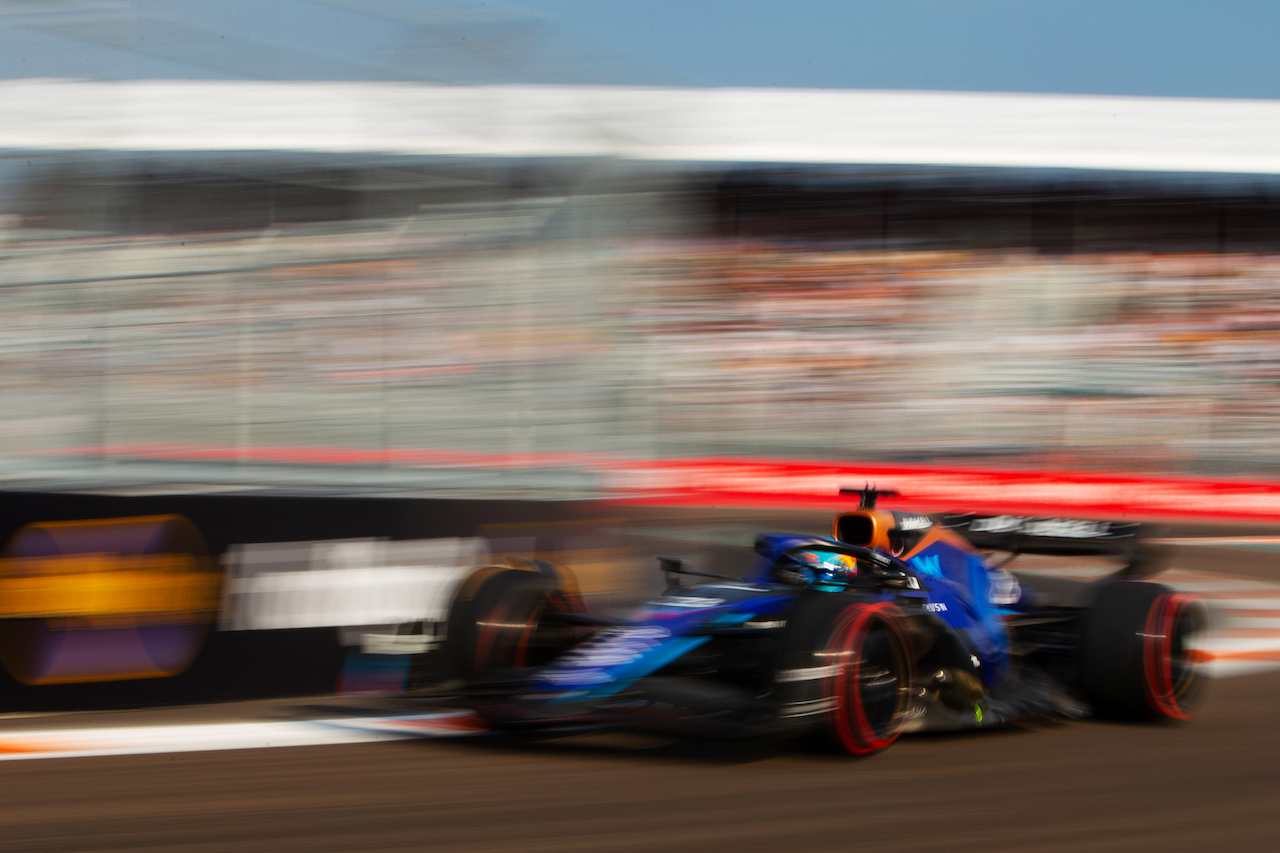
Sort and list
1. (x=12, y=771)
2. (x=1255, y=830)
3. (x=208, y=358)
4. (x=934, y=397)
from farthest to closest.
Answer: (x=934, y=397) → (x=208, y=358) → (x=12, y=771) → (x=1255, y=830)

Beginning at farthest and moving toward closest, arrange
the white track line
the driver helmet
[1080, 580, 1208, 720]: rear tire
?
1. [1080, 580, 1208, 720]: rear tire
2. the driver helmet
3. the white track line

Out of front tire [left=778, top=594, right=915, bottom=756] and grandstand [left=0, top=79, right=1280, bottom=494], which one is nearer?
front tire [left=778, top=594, right=915, bottom=756]

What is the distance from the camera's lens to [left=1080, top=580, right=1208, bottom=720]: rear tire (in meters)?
4.96

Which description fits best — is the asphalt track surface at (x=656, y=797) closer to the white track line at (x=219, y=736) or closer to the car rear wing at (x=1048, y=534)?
the white track line at (x=219, y=736)

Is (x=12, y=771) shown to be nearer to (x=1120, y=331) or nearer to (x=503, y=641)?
(x=503, y=641)

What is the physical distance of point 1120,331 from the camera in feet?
41.7

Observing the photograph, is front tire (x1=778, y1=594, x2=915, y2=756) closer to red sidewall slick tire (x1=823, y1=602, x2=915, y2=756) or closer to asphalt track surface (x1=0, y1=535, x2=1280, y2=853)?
red sidewall slick tire (x1=823, y1=602, x2=915, y2=756)

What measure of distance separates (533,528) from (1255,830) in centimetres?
292

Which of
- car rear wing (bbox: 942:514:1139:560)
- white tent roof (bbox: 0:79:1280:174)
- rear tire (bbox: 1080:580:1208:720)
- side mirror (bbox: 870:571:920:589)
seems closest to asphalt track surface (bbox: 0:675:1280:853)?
rear tire (bbox: 1080:580:1208:720)

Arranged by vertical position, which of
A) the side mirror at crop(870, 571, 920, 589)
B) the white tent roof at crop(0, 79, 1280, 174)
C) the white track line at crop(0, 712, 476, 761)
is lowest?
the white track line at crop(0, 712, 476, 761)

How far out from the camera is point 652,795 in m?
3.87

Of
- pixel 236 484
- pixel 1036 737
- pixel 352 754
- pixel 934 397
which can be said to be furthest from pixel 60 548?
→ pixel 934 397

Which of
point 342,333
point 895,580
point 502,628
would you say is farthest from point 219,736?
point 895,580

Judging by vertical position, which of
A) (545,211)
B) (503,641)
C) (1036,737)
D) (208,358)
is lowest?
(1036,737)
